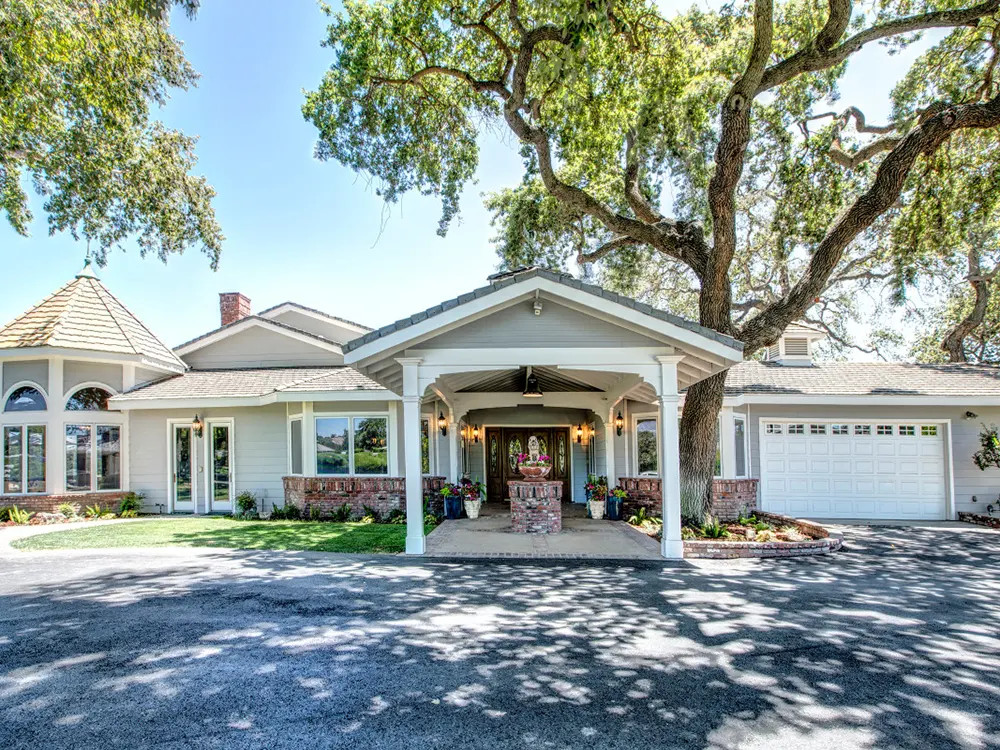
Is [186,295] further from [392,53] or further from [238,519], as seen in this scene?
[392,53]

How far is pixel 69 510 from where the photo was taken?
1237cm

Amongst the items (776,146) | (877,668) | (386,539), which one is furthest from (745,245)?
(877,668)

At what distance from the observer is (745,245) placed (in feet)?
67.5

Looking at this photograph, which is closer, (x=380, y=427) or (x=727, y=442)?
(x=727, y=442)

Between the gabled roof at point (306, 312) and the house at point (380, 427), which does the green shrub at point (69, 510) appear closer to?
the house at point (380, 427)

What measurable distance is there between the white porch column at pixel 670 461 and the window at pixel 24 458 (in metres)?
13.5

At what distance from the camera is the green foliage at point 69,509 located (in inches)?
484

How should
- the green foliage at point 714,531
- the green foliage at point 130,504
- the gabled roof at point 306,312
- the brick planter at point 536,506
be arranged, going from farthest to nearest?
the gabled roof at point 306,312 → the green foliage at point 130,504 → the brick planter at point 536,506 → the green foliage at point 714,531

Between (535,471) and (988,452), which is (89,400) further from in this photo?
(988,452)

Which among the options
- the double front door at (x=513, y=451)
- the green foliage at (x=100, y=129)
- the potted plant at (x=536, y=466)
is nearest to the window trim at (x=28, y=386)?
the green foliage at (x=100, y=129)

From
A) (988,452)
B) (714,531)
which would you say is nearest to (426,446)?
(714,531)

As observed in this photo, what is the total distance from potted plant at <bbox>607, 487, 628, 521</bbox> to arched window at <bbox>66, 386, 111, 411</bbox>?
39.9 feet

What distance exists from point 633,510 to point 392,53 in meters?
10.7

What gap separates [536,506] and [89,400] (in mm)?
11077
